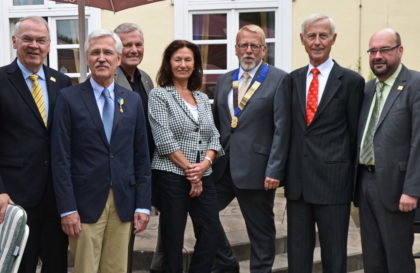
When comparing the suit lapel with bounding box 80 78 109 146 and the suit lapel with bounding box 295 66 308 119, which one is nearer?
the suit lapel with bounding box 80 78 109 146

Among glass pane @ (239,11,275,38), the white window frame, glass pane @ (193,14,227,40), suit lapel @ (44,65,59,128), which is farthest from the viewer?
glass pane @ (193,14,227,40)

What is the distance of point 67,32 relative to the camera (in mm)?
7238

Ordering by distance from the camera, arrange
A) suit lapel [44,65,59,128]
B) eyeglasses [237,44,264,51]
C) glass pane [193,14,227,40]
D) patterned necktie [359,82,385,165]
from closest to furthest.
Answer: suit lapel [44,65,59,128] < patterned necktie [359,82,385,165] < eyeglasses [237,44,264,51] < glass pane [193,14,227,40]

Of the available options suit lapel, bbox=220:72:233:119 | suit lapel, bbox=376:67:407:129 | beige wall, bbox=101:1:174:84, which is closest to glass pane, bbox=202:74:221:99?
beige wall, bbox=101:1:174:84

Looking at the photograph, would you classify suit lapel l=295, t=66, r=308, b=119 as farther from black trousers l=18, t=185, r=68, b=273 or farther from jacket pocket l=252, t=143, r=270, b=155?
black trousers l=18, t=185, r=68, b=273

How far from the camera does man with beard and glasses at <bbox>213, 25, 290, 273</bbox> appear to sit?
12.1ft

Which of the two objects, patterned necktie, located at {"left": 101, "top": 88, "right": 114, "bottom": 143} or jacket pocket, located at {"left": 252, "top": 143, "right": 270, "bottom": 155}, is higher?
patterned necktie, located at {"left": 101, "top": 88, "right": 114, "bottom": 143}

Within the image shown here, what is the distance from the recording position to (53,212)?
323cm

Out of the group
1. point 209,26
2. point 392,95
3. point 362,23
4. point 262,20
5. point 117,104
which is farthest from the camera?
point 209,26

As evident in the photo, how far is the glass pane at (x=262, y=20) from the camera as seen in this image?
6.88 m

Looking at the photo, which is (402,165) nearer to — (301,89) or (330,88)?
(330,88)

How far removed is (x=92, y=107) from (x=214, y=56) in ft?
13.8

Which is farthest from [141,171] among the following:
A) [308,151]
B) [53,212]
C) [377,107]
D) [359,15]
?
[359,15]

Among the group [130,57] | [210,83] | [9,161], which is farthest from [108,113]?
[210,83]
